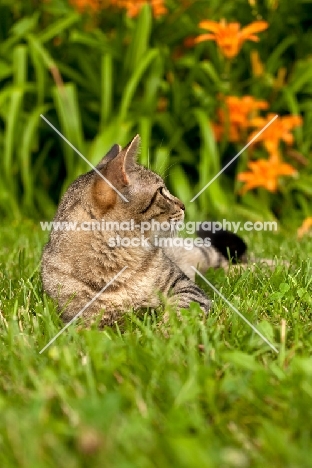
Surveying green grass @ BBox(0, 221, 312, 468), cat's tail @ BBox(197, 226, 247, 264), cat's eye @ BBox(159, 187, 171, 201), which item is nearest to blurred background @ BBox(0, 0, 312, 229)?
cat's tail @ BBox(197, 226, 247, 264)

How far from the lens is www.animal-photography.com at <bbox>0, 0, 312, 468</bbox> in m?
1.47

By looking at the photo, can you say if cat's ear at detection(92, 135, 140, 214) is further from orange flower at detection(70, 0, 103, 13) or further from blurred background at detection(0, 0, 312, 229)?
orange flower at detection(70, 0, 103, 13)

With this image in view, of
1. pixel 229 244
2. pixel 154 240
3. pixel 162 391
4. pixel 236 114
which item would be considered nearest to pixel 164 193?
pixel 154 240

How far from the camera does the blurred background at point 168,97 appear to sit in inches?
181

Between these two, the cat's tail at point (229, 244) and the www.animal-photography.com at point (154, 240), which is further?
the cat's tail at point (229, 244)

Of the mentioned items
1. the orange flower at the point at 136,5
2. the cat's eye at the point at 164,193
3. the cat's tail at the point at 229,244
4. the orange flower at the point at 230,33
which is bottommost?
the cat's tail at the point at 229,244

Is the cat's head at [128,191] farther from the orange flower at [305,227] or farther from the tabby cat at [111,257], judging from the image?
the orange flower at [305,227]

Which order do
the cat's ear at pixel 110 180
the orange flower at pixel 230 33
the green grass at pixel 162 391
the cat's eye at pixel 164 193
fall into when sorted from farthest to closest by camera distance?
the orange flower at pixel 230 33
the cat's eye at pixel 164 193
the cat's ear at pixel 110 180
the green grass at pixel 162 391

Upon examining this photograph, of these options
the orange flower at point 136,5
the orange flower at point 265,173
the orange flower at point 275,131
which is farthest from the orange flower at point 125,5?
the orange flower at point 265,173

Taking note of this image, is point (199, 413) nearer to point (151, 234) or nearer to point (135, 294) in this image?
point (135, 294)

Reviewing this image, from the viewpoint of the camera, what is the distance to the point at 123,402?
1.57 meters

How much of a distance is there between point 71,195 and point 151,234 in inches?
15.0

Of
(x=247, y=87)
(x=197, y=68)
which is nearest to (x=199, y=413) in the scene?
(x=197, y=68)

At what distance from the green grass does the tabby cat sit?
127 mm
